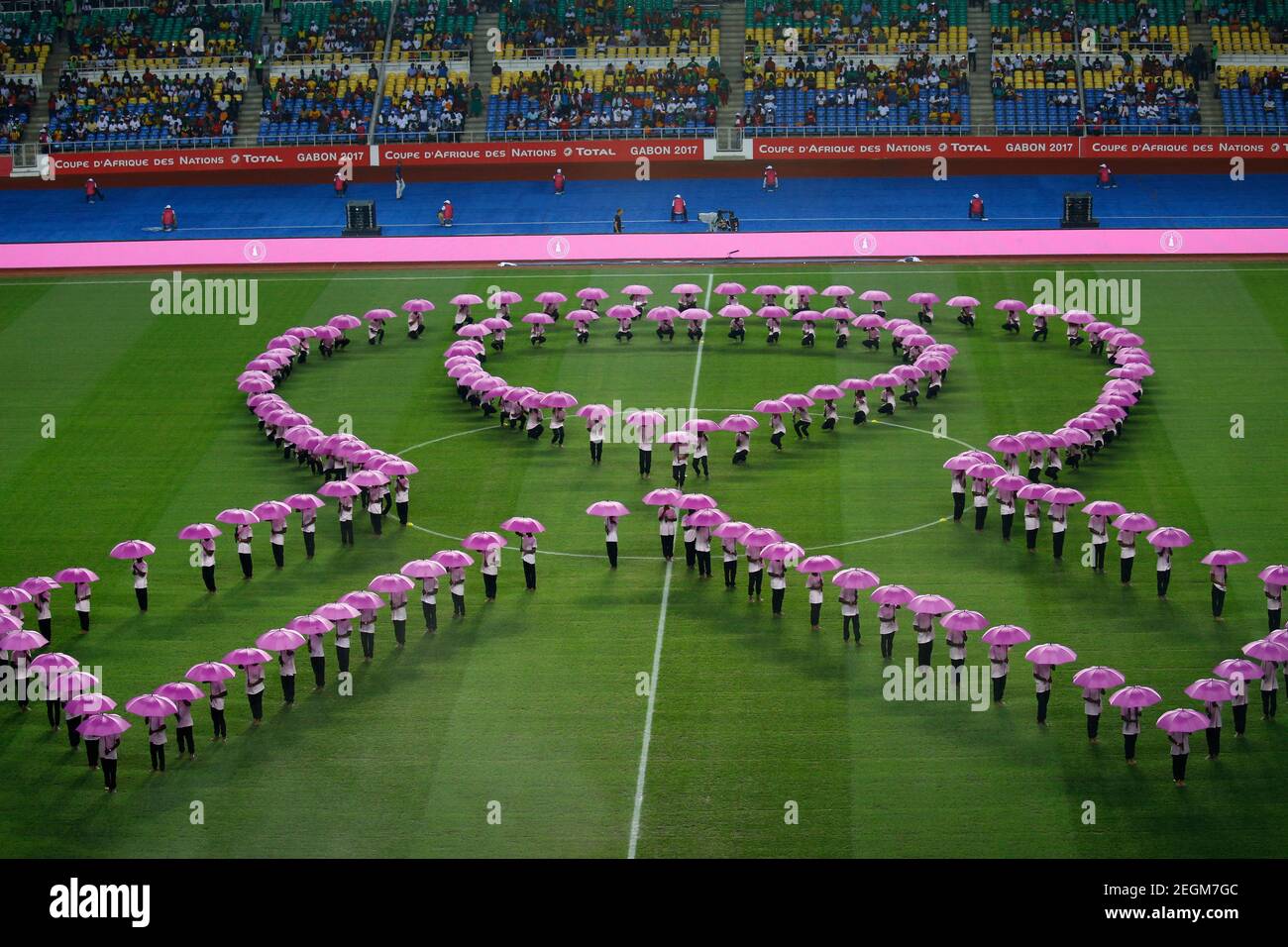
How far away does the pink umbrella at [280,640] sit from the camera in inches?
1409

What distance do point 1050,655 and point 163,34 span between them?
6415 centimetres

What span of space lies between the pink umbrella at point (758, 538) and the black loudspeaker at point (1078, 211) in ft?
116

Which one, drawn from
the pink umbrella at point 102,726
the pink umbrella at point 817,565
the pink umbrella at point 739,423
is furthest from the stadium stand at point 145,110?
the pink umbrella at point 102,726

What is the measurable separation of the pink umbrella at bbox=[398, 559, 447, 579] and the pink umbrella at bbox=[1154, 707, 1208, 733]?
14181 mm

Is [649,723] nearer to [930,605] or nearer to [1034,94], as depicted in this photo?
[930,605]

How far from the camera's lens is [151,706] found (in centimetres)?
3350

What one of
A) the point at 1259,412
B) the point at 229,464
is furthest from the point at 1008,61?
the point at 229,464

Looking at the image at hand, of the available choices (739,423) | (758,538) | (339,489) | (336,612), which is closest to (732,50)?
(739,423)

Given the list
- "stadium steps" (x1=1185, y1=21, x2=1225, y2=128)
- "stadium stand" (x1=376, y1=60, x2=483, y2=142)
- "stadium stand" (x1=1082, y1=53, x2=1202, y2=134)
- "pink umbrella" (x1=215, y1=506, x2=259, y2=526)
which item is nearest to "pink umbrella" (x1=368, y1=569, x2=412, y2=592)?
"pink umbrella" (x1=215, y1=506, x2=259, y2=526)

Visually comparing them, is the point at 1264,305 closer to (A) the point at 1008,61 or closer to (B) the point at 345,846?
(A) the point at 1008,61
